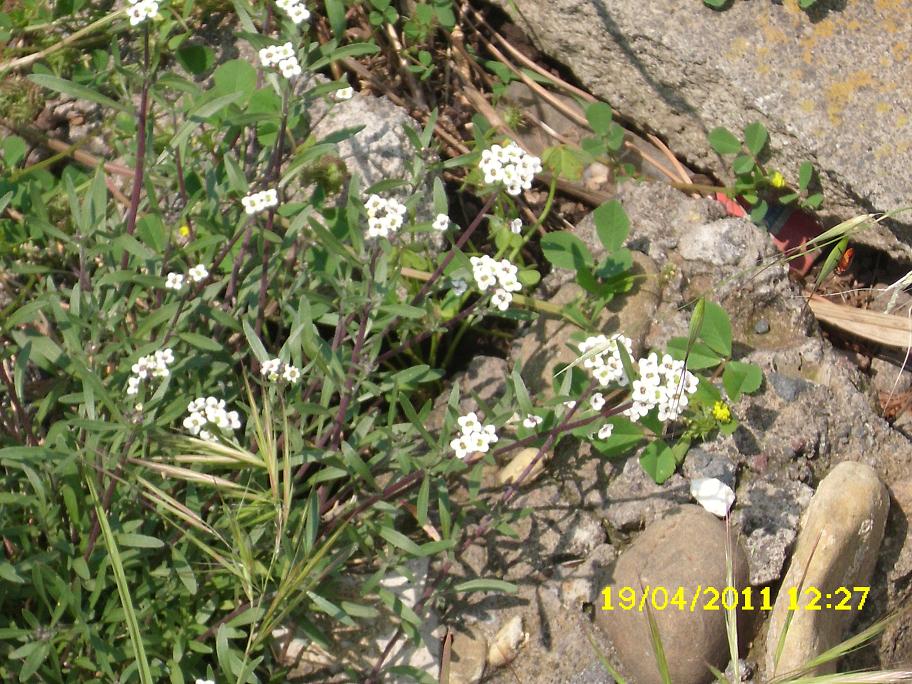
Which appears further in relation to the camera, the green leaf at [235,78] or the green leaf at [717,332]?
the green leaf at [235,78]

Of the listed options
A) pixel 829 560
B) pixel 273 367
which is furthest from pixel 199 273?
pixel 829 560

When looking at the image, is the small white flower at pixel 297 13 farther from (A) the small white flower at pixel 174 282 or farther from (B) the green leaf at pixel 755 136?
(B) the green leaf at pixel 755 136

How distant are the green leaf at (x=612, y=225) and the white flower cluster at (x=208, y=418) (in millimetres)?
1680

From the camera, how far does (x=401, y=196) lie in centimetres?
405

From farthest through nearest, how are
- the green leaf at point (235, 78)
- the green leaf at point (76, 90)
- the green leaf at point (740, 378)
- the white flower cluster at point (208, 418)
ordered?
the green leaf at point (235, 78) < the green leaf at point (740, 378) < the green leaf at point (76, 90) < the white flower cluster at point (208, 418)

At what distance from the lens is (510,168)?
301cm

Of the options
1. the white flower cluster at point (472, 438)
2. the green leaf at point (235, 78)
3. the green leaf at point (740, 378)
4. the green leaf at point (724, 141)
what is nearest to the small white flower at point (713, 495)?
the green leaf at point (740, 378)

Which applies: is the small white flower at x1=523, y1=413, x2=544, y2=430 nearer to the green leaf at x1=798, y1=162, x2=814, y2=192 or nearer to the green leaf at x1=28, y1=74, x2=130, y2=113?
the green leaf at x1=28, y1=74, x2=130, y2=113

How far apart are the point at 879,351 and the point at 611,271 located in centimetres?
128

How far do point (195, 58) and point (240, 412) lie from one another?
166 cm

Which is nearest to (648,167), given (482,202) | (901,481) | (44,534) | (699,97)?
(699,97)

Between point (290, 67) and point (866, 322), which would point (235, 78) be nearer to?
point (290, 67)

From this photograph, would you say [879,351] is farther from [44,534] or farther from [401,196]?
[44,534]

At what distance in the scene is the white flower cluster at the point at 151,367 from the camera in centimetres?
296
